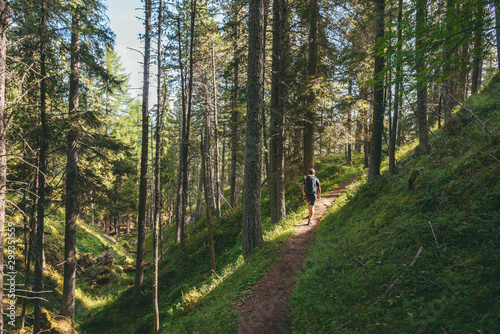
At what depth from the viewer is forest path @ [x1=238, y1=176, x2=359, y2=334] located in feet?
16.0

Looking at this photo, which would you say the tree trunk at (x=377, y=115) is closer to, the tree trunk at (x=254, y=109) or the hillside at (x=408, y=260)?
the hillside at (x=408, y=260)

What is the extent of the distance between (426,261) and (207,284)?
24.6ft

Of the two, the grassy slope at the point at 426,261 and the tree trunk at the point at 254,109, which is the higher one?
the tree trunk at the point at 254,109

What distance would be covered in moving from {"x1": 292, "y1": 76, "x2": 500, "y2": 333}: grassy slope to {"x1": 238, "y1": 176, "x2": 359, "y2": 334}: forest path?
16.6 inches

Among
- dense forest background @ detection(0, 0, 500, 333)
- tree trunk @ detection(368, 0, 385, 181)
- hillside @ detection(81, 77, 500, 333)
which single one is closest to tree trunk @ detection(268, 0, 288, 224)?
dense forest background @ detection(0, 0, 500, 333)

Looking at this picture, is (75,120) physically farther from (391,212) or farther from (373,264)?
(391,212)

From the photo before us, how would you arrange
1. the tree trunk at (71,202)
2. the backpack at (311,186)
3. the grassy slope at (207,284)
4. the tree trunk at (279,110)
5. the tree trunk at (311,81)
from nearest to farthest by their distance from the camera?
1. the grassy slope at (207,284)
2. the tree trunk at (71,202)
3. the backpack at (311,186)
4. the tree trunk at (279,110)
5. the tree trunk at (311,81)

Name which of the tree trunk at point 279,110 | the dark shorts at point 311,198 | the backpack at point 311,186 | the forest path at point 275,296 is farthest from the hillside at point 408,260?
the tree trunk at point 279,110

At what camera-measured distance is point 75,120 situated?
8.48 meters

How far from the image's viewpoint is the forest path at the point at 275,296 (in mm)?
4880

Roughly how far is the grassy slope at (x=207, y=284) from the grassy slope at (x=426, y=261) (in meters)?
1.63

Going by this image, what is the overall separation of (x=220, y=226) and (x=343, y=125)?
34.0ft

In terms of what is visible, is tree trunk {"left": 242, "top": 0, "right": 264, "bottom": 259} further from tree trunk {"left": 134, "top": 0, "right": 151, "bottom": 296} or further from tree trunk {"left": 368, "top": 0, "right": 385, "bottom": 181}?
tree trunk {"left": 134, "top": 0, "right": 151, "bottom": 296}

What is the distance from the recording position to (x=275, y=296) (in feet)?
18.8
